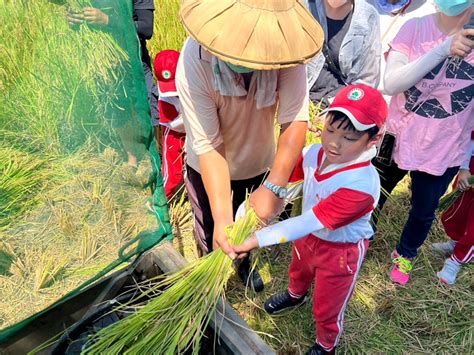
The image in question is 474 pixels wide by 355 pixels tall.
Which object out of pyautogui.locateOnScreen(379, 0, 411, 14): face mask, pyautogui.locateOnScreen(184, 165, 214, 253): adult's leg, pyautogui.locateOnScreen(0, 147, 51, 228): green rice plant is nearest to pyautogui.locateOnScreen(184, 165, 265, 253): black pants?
pyautogui.locateOnScreen(184, 165, 214, 253): adult's leg

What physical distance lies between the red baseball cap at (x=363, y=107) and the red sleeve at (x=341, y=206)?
218 millimetres

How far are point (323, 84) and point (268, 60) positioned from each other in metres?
1.32

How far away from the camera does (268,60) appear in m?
1.09

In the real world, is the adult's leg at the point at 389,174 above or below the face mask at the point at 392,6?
below

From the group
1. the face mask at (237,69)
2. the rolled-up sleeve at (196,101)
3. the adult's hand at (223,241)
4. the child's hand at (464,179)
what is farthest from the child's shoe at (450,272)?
the face mask at (237,69)

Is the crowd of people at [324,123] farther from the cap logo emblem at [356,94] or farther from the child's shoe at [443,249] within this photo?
the child's shoe at [443,249]

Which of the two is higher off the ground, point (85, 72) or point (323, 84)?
point (85, 72)

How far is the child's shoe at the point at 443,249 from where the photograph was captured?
248 cm

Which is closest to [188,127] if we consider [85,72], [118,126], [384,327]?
[118,126]

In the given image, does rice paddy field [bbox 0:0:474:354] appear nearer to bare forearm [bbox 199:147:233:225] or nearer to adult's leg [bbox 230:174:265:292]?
bare forearm [bbox 199:147:233:225]

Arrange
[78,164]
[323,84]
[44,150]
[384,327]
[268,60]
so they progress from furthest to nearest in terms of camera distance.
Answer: [323,84] < [384,327] < [44,150] < [78,164] < [268,60]

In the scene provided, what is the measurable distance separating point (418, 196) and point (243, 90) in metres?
1.14

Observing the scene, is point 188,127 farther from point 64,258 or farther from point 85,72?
point 64,258

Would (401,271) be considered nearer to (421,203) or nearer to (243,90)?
(421,203)
